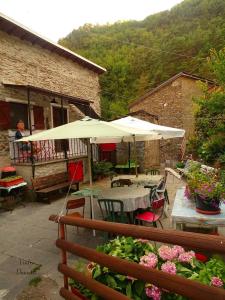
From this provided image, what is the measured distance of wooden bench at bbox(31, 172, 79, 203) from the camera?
27.1 feet

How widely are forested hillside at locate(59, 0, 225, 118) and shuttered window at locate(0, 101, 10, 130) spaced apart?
68.2 feet

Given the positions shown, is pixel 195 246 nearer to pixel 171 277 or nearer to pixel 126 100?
pixel 171 277

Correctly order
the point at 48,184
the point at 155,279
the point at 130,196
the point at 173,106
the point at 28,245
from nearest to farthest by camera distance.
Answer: the point at 155,279, the point at 28,245, the point at 130,196, the point at 48,184, the point at 173,106

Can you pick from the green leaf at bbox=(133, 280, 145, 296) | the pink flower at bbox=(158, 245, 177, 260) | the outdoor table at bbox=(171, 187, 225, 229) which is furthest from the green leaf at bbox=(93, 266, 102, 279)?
the outdoor table at bbox=(171, 187, 225, 229)

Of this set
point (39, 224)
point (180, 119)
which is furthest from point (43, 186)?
point (180, 119)

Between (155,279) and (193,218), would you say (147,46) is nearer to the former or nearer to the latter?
(193,218)

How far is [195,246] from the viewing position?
5.19 feet

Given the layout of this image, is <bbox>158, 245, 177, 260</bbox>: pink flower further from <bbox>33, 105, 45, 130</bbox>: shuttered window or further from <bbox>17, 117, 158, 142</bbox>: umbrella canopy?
<bbox>33, 105, 45, 130</bbox>: shuttered window

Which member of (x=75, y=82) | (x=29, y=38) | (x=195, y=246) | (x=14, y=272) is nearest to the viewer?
(x=195, y=246)

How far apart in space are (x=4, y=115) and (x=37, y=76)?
299cm

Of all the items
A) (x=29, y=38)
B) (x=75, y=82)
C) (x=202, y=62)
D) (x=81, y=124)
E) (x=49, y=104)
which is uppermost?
(x=202, y=62)

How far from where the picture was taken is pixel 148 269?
173 cm

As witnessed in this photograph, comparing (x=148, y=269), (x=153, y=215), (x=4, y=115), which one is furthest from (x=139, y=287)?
(x=4, y=115)

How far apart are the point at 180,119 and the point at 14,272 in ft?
53.8
